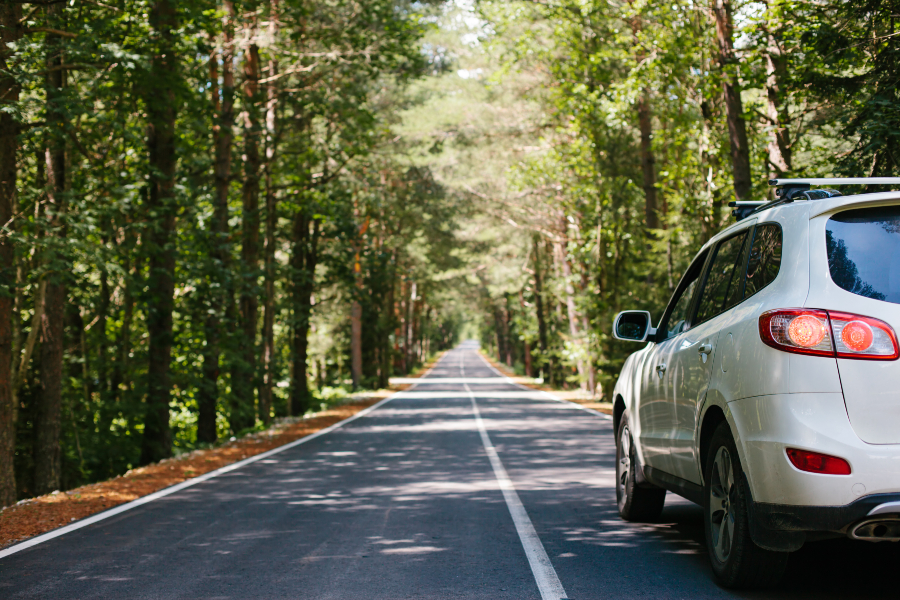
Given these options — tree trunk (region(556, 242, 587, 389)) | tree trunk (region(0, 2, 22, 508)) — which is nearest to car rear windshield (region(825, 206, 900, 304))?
tree trunk (region(0, 2, 22, 508))

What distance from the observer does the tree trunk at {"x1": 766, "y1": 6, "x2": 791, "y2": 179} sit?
14402 mm

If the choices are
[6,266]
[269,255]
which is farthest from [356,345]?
[6,266]

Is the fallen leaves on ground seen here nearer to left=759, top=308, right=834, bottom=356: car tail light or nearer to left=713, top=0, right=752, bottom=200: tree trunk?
left=759, top=308, right=834, bottom=356: car tail light

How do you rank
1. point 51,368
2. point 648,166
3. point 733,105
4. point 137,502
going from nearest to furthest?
point 137,502 < point 51,368 < point 733,105 < point 648,166

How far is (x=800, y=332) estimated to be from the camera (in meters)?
4.01

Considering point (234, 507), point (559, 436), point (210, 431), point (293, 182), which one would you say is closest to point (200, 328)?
point (210, 431)

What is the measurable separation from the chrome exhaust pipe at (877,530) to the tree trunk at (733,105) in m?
11.9

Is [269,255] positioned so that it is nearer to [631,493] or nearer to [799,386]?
[631,493]

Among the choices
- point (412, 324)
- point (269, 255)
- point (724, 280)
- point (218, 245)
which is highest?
point (269, 255)

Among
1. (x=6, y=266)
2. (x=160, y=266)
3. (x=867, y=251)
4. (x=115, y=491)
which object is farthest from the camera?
(x=160, y=266)

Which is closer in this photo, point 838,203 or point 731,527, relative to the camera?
point 838,203

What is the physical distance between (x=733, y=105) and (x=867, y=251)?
12.5 meters

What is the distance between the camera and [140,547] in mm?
6605

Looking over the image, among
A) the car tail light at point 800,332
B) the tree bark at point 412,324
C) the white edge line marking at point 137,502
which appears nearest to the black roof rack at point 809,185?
the car tail light at point 800,332
